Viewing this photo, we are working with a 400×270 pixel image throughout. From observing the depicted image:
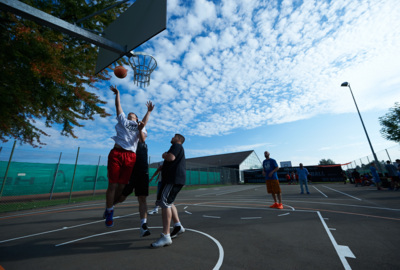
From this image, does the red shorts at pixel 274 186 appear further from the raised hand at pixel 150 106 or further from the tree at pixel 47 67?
the tree at pixel 47 67

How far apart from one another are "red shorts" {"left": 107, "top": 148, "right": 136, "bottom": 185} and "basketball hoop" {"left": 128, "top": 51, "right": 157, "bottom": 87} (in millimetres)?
2785

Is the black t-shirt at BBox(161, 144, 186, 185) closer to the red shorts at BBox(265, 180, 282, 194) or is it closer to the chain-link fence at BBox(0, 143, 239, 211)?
the red shorts at BBox(265, 180, 282, 194)

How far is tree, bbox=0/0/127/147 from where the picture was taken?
5.81 metres

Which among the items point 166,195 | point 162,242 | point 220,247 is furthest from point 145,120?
point 220,247

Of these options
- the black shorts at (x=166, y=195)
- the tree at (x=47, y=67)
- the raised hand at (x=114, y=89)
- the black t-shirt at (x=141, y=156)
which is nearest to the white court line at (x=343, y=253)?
the black shorts at (x=166, y=195)

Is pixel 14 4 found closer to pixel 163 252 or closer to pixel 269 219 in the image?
pixel 163 252

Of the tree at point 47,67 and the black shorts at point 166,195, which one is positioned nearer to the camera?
the black shorts at point 166,195

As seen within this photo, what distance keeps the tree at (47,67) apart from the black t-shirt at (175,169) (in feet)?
18.5

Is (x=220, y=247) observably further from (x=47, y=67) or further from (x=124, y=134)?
(x=47, y=67)

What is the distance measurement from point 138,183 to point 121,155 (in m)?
0.62

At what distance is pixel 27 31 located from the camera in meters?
5.57

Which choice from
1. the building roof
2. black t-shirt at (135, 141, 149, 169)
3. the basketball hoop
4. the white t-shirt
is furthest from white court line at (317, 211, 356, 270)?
the building roof

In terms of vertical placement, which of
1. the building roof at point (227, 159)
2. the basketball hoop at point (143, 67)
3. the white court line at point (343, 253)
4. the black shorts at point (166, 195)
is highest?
the building roof at point (227, 159)

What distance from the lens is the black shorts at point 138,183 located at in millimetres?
3400
